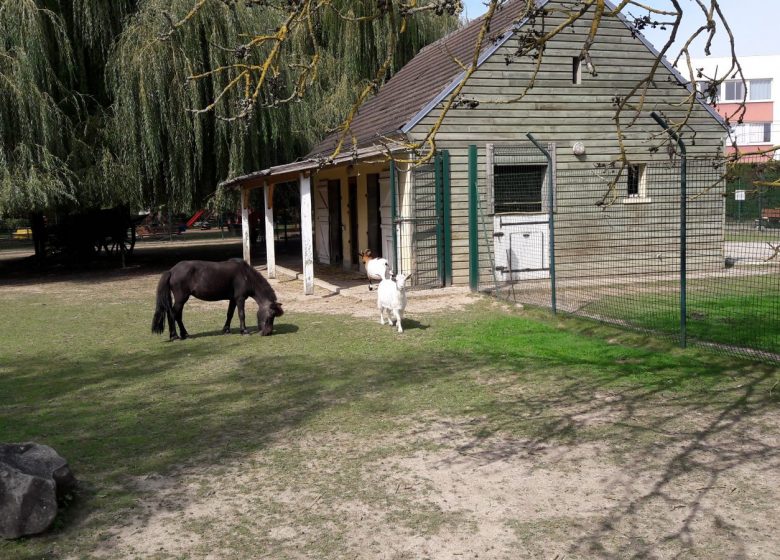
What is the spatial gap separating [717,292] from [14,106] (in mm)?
14719

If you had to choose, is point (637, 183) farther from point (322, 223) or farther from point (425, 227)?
point (322, 223)

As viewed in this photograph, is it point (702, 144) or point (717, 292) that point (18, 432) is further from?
point (702, 144)

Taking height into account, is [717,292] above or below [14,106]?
below

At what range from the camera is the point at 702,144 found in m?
15.1

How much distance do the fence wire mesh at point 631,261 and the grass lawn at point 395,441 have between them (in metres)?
1.89

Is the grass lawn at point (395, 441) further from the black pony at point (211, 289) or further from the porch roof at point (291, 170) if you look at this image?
the porch roof at point (291, 170)

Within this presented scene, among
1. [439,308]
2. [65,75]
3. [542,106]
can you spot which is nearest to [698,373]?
[439,308]

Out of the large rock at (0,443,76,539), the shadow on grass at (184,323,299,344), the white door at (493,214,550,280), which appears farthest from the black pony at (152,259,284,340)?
the large rock at (0,443,76,539)

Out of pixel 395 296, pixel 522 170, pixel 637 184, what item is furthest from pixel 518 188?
pixel 395 296

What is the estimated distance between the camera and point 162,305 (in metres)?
9.31

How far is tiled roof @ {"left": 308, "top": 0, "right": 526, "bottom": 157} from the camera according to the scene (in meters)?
14.0

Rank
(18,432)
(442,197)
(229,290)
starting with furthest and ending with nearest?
(442,197)
(229,290)
(18,432)

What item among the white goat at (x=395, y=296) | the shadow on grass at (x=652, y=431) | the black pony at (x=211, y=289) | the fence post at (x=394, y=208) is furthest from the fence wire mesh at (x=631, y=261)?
the black pony at (x=211, y=289)

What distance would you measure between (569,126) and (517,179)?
4.83ft
